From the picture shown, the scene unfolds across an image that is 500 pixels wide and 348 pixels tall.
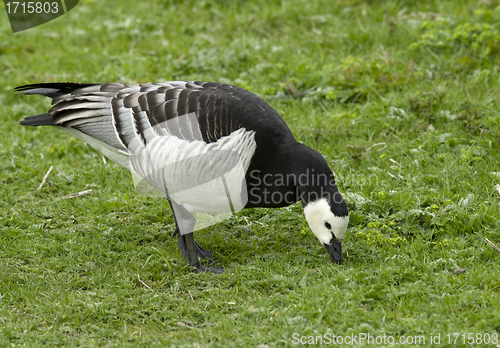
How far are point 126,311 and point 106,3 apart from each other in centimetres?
792

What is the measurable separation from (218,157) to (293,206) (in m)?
1.45

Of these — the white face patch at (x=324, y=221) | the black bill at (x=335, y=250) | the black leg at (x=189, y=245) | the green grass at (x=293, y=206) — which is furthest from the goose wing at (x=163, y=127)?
the black bill at (x=335, y=250)

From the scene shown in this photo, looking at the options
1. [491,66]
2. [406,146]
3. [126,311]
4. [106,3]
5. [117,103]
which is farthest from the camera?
[106,3]

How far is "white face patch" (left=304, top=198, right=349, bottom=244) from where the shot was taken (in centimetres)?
424

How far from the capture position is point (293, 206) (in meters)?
5.45

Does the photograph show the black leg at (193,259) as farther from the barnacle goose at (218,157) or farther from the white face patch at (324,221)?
the white face patch at (324,221)

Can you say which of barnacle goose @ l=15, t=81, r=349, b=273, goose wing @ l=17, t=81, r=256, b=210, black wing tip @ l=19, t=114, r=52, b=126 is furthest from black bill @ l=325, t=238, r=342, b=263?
black wing tip @ l=19, t=114, r=52, b=126

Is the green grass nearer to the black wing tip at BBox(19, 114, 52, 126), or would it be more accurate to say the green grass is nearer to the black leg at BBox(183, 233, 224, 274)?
the black leg at BBox(183, 233, 224, 274)

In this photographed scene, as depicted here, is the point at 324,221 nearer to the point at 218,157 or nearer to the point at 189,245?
the point at 218,157

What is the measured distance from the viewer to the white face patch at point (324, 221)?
13.9 feet

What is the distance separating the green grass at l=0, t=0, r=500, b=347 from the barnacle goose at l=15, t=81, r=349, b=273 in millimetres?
511

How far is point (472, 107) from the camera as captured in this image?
6.18 metres

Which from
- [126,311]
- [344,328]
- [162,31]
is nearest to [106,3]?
[162,31]

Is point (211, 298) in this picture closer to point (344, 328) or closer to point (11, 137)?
point (344, 328)
